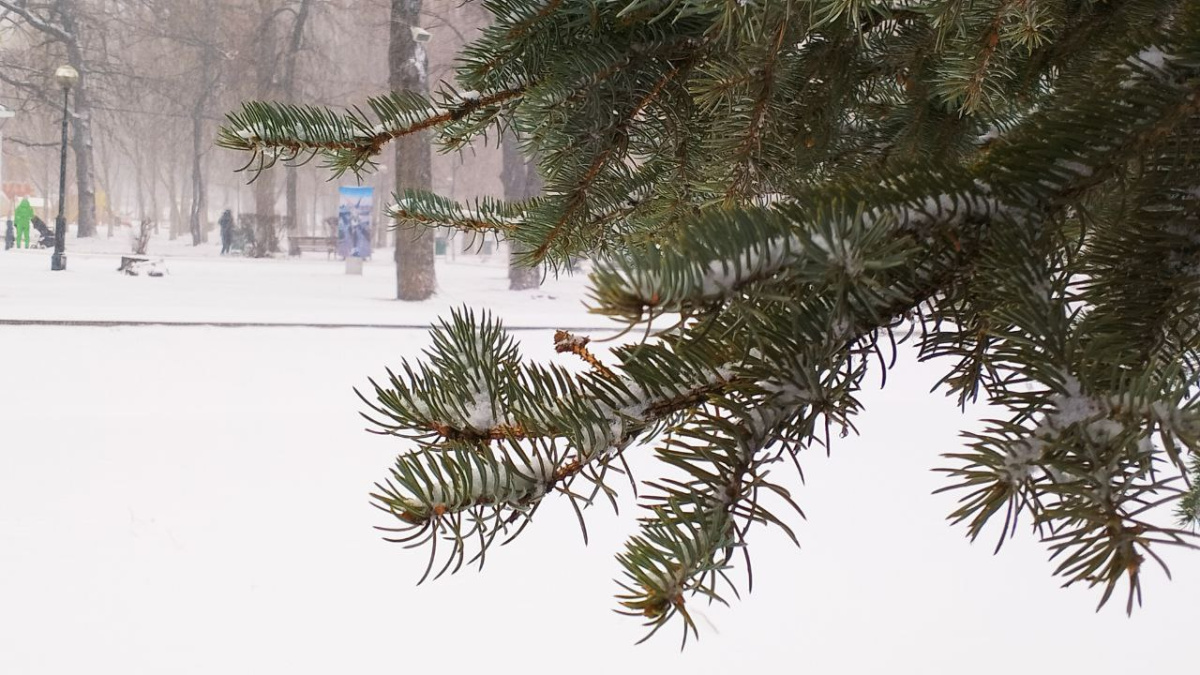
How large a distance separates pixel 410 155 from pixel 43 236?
7377 millimetres

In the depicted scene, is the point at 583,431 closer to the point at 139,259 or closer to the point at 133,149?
the point at 139,259

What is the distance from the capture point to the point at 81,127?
13797 millimetres

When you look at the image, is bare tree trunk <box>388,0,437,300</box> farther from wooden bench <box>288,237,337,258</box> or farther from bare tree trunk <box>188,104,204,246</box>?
wooden bench <box>288,237,337,258</box>

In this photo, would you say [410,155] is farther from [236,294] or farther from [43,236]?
[43,236]

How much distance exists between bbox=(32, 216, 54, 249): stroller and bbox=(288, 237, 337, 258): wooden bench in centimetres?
448

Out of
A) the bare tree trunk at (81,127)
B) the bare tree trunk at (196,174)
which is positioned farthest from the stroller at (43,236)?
the bare tree trunk at (196,174)

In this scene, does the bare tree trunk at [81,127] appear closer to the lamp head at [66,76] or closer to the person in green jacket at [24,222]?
the lamp head at [66,76]

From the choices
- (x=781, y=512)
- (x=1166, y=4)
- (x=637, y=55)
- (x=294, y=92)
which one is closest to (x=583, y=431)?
(x=637, y=55)

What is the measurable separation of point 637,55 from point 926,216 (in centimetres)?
53

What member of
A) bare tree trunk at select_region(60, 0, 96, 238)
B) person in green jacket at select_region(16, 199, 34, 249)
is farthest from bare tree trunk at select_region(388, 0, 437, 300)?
person in green jacket at select_region(16, 199, 34, 249)

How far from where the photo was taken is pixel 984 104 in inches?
36.3

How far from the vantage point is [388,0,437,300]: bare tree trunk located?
9.23m

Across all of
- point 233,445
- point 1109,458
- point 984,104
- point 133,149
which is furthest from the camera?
point 133,149

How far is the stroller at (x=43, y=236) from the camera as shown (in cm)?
1281
